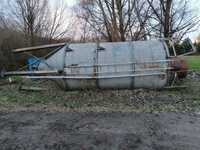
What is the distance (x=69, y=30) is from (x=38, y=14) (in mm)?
4007

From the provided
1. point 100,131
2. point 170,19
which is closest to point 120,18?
point 170,19

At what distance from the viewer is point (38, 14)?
844 inches

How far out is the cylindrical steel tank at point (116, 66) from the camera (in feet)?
28.9

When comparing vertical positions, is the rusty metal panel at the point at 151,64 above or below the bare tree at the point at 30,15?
below

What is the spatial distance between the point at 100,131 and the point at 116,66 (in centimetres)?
433

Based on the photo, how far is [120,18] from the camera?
69.4ft

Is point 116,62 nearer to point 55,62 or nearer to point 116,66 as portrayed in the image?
point 116,66

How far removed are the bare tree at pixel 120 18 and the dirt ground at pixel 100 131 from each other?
15.5m

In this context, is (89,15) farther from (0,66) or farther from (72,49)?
(72,49)

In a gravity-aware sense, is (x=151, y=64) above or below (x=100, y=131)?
above

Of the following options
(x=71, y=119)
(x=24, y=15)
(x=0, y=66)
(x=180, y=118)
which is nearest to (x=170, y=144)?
(x=180, y=118)

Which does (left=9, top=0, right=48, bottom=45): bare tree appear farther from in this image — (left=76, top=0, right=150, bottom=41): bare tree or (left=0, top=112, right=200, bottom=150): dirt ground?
(left=0, top=112, right=200, bottom=150): dirt ground

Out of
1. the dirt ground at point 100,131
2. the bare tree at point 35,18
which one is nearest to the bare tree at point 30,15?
the bare tree at point 35,18

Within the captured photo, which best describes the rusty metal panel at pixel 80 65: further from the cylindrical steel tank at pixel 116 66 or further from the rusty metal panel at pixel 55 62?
the rusty metal panel at pixel 55 62
